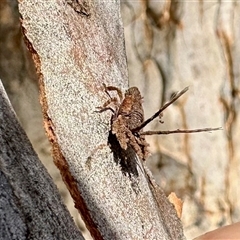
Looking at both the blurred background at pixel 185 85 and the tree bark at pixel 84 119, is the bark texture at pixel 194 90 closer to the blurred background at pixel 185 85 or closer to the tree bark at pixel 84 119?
the blurred background at pixel 185 85

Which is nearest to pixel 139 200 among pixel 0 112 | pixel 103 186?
pixel 103 186

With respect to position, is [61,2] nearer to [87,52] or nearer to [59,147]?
[87,52]

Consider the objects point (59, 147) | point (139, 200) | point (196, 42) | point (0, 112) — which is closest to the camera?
point (0, 112)

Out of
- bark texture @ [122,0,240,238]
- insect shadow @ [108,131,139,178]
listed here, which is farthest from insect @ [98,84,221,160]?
bark texture @ [122,0,240,238]

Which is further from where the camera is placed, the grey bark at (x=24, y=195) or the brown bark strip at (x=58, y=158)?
the brown bark strip at (x=58, y=158)

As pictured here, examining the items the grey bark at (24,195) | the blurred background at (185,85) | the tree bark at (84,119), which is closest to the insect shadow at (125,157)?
the tree bark at (84,119)

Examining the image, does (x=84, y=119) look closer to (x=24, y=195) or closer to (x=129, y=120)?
(x=129, y=120)

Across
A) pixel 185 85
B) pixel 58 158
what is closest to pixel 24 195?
pixel 58 158
